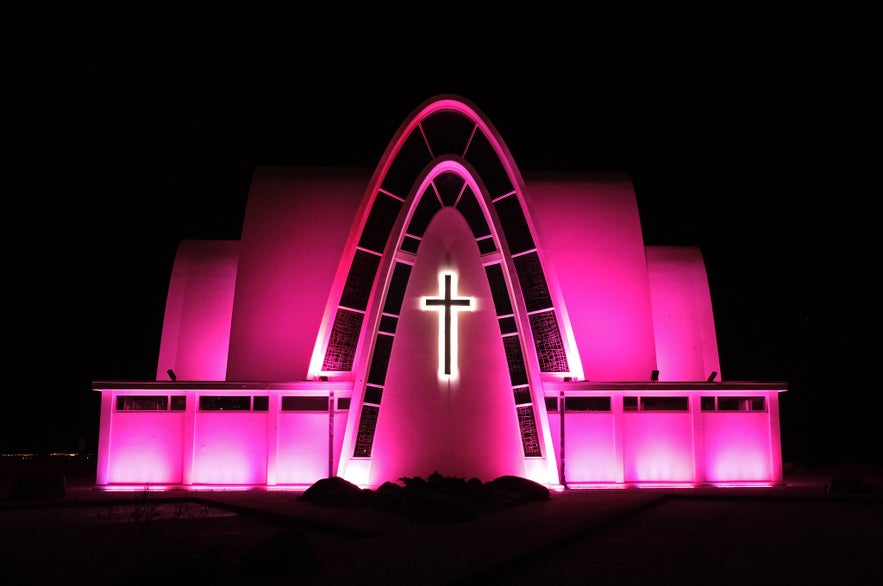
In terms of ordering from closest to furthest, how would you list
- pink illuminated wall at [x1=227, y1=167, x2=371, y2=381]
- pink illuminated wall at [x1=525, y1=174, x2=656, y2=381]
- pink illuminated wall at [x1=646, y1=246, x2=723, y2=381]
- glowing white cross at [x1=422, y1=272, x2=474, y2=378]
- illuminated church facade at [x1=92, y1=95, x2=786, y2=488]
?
1. illuminated church facade at [x1=92, y1=95, x2=786, y2=488]
2. glowing white cross at [x1=422, y1=272, x2=474, y2=378]
3. pink illuminated wall at [x1=227, y1=167, x2=371, y2=381]
4. pink illuminated wall at [x1=525, y1=174, x2=656, y2=381]
5. pink illuminated wall at [x1=646, y1=246, x2=723, y2=381]

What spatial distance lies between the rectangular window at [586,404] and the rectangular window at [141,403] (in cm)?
1044

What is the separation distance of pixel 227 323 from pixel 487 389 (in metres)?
8.34

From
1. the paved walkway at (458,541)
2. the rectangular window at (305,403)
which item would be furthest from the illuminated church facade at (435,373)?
the paved walkway at (458,541)

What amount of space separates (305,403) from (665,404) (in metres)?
9.48

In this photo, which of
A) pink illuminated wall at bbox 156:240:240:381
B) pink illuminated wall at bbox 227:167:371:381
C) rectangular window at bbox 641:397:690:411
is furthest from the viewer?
pink illuminated wall at bbox 156:240:240:381

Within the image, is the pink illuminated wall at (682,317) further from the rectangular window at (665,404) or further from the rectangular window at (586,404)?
the rectangular window at (586,404)

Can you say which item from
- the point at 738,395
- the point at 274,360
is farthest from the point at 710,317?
the point at 274,360

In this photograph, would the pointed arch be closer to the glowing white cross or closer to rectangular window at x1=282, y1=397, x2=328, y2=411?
rectangular window at x1=282, y1=397, x2=328, y2=411

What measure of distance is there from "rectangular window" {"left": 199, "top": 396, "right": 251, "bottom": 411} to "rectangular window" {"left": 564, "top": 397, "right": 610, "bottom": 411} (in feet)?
27.3

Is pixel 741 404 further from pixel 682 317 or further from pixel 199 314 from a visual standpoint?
pixel 199 314

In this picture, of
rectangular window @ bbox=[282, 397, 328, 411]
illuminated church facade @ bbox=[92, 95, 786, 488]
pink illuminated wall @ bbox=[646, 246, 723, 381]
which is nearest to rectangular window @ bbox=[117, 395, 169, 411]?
illuminated church facade @ bbox=[92, 95, 786, 488]

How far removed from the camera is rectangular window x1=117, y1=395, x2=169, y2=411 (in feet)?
72.5

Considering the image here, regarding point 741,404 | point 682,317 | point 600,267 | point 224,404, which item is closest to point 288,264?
point 224,404

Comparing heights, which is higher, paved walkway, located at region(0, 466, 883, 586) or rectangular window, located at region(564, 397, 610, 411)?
rectangular window, located at region(564, 397, 610, 411)
